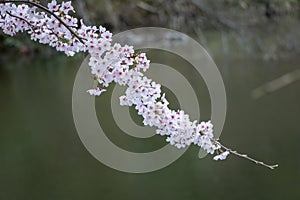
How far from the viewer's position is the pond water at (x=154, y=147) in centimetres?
696

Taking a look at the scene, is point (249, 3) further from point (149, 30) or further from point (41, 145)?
point (149, 30)

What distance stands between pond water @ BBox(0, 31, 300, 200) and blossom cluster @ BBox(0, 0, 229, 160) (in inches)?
192

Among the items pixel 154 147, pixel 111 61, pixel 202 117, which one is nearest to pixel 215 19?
pixel 154 147

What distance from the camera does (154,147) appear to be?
8398 mm

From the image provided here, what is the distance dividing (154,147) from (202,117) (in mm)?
1326

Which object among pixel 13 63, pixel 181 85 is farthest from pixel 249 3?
pixel 13 63

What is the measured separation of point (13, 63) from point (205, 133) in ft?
43.7

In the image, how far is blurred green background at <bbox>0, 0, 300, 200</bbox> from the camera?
22.6 ft

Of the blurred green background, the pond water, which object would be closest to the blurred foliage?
the blurred green background

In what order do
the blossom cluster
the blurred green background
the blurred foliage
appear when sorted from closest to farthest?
the blossom cluster, the blurred foliage, the blurred green background

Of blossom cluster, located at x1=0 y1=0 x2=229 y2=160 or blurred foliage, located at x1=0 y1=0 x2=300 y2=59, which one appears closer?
blossom cluster, located at x1=0 y1=0 x2=229 y2=160

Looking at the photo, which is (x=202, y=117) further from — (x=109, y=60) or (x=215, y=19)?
(x=109, y=60)

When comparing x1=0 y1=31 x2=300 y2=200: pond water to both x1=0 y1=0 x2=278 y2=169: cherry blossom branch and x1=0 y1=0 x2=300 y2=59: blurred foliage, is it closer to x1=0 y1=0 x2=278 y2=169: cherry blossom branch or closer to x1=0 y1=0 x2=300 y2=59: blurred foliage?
x1=0 y1=0 x2=300 y2=59: blurred foliage

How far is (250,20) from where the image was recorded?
958 cm
